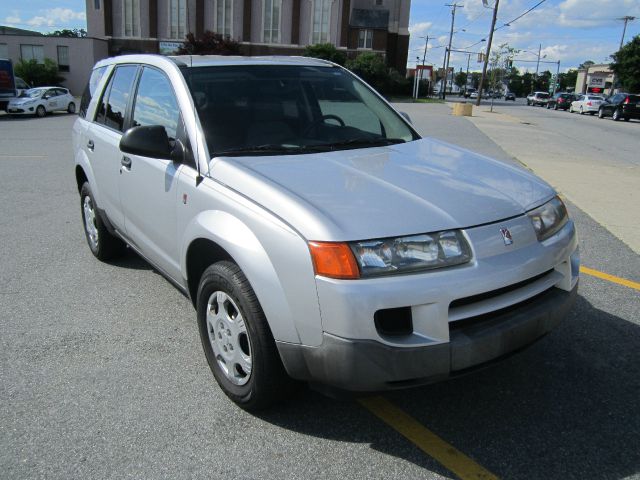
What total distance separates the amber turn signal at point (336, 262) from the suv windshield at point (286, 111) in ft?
3.91

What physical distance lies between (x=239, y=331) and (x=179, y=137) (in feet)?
4.30

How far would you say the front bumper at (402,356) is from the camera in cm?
242

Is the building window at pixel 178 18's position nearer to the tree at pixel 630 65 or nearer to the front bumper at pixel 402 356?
the tree at pixel 630 65

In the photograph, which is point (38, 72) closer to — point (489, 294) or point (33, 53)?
point (33, 53)

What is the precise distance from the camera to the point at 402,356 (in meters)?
2.42

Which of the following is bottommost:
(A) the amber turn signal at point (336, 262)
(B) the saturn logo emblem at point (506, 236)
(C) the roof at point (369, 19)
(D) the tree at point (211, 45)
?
(A) the amber turn signal at point (336, 262)

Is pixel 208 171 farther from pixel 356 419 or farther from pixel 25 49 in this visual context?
pixel 25 49

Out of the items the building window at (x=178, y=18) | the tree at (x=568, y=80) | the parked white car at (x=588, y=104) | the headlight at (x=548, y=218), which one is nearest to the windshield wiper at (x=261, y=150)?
the headlight at (x=548, y=218)

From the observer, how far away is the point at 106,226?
4.89m

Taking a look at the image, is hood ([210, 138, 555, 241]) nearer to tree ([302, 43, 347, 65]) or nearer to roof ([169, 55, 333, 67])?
roof ([169, 55, 333, 67])

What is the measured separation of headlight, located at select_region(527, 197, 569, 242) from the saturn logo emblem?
0.27 meters

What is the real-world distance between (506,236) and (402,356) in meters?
0.81

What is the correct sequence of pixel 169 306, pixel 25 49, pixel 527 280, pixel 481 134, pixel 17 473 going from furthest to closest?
pixel 25 49
pixel 481 134
pixel 169 306
pixel 527 280
pixel 17 473

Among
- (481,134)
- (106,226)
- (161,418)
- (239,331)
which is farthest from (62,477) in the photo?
(481,134)
